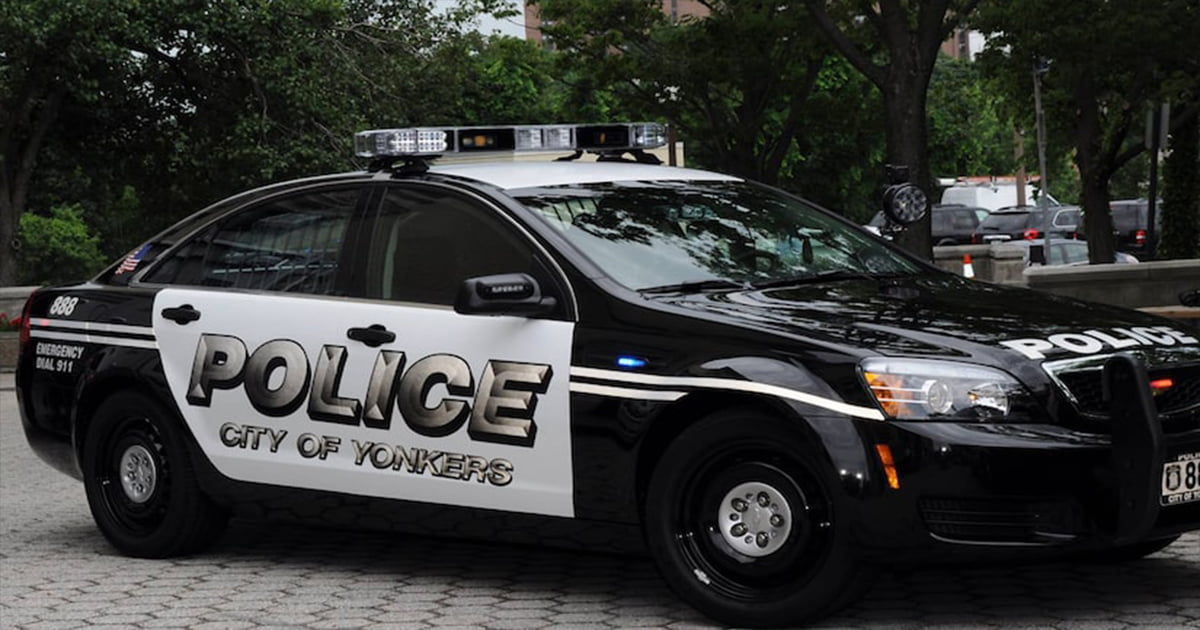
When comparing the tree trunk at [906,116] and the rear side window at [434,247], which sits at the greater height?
the tree trunk at [906,116]

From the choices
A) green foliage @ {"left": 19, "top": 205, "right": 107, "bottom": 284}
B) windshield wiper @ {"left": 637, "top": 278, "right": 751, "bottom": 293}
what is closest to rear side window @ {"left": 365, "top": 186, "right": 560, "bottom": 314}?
windshield wiper @ {"left": 637, "top": 278, "right": 751, "bottom": 293}

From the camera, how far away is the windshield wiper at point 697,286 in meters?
6.54

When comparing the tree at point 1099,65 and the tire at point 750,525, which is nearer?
the tire at point 750,525

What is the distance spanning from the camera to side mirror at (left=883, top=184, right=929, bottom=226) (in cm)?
854

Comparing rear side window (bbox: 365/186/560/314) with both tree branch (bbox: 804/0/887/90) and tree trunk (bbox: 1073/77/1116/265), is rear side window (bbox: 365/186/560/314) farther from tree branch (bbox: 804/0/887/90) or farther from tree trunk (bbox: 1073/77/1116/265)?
tree trunk (bbox: 1073/77/1116/265)

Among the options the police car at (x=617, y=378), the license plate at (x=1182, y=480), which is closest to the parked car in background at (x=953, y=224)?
the police car at (x=617, y=378)

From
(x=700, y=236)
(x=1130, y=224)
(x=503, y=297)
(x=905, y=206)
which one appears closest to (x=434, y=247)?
(x=503, y=297)

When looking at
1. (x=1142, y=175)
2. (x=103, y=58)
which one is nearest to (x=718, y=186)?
(x=103, y=58)

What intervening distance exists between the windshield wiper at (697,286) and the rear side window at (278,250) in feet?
4.40

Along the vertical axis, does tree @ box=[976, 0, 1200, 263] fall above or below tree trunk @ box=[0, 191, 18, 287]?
above

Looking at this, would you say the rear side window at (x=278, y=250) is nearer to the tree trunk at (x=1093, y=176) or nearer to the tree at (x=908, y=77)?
the tree at (x=908, y=77)

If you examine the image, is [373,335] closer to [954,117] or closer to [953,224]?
[953,224]

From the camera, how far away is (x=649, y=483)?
6.23 m

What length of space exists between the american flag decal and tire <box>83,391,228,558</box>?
585mm
